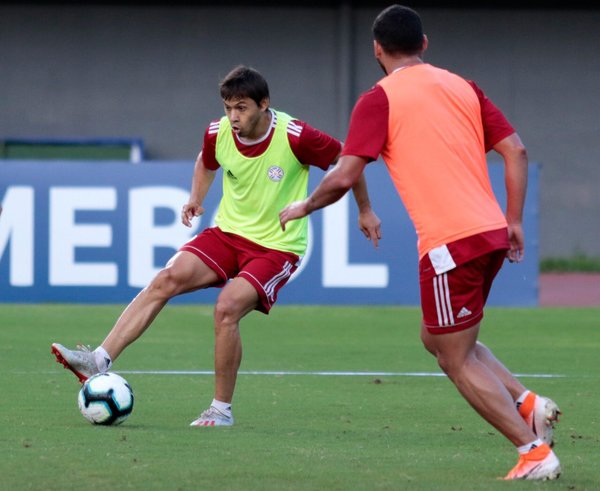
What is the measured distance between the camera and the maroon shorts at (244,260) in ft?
Result: 26.2

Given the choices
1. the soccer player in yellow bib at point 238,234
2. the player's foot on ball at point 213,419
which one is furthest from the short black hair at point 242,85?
the player's foot on ball at point 213,419

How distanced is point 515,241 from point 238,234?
2.48m

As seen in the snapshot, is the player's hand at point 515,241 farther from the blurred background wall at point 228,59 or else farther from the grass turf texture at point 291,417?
the blurred background wall at point 228,59

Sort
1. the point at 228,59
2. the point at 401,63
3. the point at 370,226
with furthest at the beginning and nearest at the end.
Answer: the point at 228,59, the point at 370,226, the point at 401,63

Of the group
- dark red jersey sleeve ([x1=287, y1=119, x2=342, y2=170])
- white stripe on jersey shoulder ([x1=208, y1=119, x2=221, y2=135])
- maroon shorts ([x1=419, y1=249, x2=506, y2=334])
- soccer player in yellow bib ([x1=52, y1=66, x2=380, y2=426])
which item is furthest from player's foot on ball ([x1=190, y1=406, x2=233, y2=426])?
maroon shorts ([x1=419, y1=249, x2=506, y2=334])

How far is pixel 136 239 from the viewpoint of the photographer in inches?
655

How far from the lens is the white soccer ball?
294 inches

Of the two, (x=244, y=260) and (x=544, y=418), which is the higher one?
(x=244, y=260)

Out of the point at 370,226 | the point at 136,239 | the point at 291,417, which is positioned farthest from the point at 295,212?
the point at 136,239

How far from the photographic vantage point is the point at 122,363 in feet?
36.2

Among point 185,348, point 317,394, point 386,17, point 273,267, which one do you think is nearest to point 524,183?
point 386,17

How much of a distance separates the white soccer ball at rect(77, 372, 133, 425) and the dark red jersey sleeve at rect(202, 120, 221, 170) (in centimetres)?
160

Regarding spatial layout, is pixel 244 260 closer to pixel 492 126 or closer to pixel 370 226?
pixel 370 226

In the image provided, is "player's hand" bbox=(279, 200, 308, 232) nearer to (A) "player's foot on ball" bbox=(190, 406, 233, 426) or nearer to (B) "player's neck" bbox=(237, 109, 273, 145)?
(A) "player's foot on ball" bbox=(190, 406, 233, 426)
